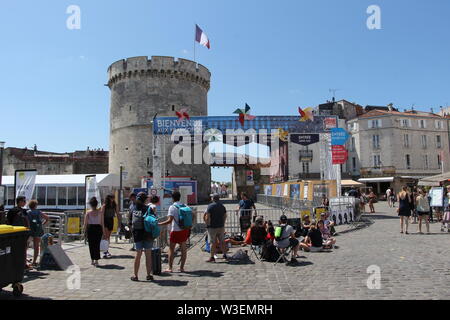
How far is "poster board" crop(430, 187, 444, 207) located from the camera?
1347 centimetres

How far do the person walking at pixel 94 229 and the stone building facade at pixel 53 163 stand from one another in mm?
46592

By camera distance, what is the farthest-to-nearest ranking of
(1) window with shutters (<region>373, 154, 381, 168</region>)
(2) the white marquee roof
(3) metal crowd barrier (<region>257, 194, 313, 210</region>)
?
(1) window with shutters (<region>373, 154, 381, 168</region>), (2) the white marquee roof, (3) metal crowd barrier (<region>257, 194, 313, 210</region>)

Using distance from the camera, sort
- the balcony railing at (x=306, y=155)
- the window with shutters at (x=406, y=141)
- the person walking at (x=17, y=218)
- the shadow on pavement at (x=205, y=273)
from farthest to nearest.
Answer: the balcony railing at (x=306, y=155) < the window with shutters at (x=406, y=141) < the person walking at (x=17, y=218) < the shadow on pavement at (x=205, y=273)


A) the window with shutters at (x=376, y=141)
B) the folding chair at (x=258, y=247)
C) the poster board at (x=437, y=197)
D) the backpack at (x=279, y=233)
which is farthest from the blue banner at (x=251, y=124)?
the window with shutters at (x=376, y=141)

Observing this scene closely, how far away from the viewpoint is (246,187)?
49688mm

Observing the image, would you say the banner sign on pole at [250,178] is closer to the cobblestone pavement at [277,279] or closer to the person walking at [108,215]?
the cobblestone pavement at [277,279]

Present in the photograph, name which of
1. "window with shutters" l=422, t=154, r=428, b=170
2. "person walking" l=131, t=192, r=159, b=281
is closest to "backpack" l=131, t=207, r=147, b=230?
"person walking" l=131, t=192, r=159, b=281

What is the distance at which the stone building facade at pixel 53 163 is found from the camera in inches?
1996

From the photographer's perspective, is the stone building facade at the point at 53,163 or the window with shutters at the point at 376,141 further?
the stone building facade at the point at 53,163

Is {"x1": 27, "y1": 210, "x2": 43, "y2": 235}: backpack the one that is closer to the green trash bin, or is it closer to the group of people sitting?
the green trash bin

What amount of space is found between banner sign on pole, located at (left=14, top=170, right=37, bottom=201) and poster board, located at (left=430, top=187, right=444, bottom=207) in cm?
1538

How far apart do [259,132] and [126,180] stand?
2037 cm

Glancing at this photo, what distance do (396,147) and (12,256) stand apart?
43.5 metres

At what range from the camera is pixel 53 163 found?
5066 centimetres
